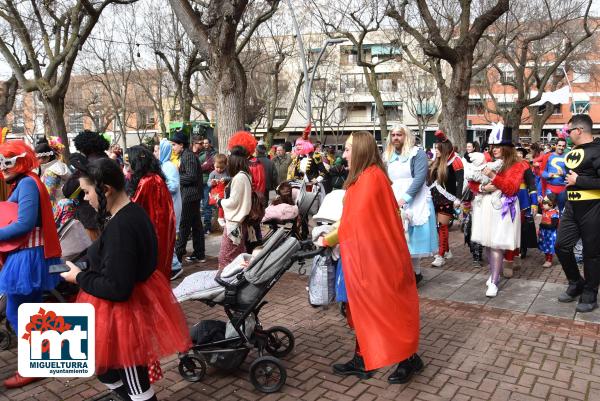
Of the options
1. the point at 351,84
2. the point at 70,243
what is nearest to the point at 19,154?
the point at 70,243

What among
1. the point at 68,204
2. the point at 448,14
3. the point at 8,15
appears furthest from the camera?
the point at 448,14

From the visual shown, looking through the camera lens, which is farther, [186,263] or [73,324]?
[186,263]

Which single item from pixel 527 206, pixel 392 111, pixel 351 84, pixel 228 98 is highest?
pixel 351 84

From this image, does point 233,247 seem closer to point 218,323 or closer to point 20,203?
point 218,323

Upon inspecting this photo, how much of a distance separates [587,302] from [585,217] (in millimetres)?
936

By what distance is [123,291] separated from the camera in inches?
96.6

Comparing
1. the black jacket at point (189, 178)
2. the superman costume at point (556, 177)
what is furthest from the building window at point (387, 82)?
the black jacket at point (189, 178)

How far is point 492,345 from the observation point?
453 cm

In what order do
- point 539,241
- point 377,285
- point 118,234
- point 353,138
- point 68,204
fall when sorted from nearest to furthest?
point 118,234
point 377,285
point 353,138
point 68,204
point 539,241

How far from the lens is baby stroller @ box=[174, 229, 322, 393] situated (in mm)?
3689

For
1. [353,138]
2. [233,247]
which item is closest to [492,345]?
[353,138]

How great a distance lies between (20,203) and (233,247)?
241 centimetres

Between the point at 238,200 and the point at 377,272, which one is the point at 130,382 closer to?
the point at 377,272

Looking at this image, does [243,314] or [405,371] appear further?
[405,371]
